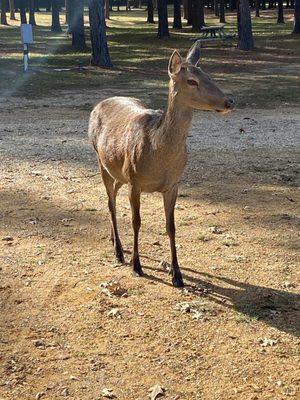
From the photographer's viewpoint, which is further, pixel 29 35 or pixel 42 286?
pixel 29 35

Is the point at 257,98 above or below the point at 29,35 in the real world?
below

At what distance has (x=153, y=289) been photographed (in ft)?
18.6

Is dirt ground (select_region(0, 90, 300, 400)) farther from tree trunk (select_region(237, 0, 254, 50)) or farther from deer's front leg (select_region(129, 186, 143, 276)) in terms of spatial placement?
tree trunk (select_region(237, 0, 254, 50))

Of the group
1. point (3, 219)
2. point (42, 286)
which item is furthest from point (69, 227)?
point (42, 286)

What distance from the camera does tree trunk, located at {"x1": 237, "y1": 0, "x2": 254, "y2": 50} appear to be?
92.8ft

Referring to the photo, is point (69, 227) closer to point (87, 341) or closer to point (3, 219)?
point (3, 219)

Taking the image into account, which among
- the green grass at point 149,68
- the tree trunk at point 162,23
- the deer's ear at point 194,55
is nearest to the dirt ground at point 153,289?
the deer's ear at point 194,55

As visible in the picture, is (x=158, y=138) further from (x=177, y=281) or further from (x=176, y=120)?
(x=177, y=281)

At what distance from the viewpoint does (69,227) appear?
7.25 metres

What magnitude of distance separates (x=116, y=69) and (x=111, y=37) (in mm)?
16135

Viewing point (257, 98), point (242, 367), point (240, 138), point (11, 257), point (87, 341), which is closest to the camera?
point (242, 367)

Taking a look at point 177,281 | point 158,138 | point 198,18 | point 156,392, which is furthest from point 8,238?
point 198,18

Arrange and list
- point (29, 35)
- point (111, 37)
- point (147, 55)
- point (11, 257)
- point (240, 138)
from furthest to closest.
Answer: point (111, 37) → point (147, 55) → point (29, 35) → point (240, 138) → point (11, 257)

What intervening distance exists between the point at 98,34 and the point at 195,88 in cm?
1920
